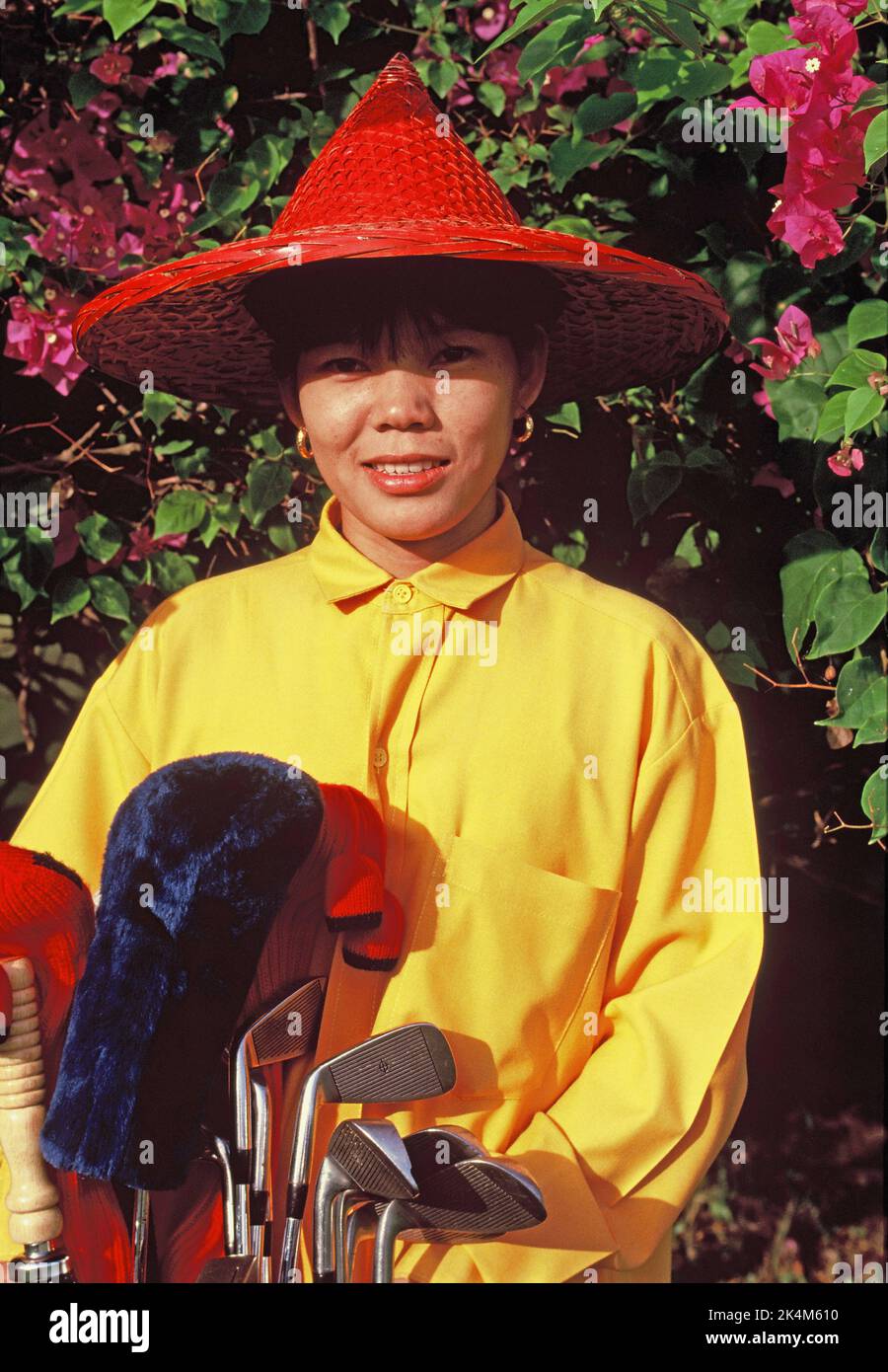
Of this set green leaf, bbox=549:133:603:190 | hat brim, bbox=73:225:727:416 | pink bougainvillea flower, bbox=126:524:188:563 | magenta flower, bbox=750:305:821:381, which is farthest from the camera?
pink bougainvillea flower, bbox=126:524:188:563

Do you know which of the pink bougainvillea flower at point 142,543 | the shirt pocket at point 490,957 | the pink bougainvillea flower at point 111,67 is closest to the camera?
the shirt pocket at point 490,957

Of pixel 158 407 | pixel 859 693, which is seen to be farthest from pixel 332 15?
pixel 859 693

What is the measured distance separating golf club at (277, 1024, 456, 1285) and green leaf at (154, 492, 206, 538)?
1042 mm

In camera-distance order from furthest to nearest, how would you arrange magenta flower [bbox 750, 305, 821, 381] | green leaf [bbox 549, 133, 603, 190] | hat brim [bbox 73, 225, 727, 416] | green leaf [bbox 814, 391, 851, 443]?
1. green leaf [bbox 549, 133, 603, 190]
2. magenta flower [bbox 750, 305, 821, 381]
3. green leaf [bbox 814, 391, 851, 443]
4. hat brim [bbox 73, 225, 727, 416]

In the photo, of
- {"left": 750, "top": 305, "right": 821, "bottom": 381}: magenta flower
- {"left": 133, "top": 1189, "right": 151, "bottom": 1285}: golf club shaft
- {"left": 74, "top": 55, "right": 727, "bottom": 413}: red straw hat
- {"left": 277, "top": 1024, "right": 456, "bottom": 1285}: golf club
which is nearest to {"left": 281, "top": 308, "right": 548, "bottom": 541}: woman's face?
{"left": 74, "top": 55, "right": 727, "bottom": 413}: red straw hat

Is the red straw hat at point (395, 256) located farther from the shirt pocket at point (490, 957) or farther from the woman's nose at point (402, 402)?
the shirt pocket at point (490, 957)

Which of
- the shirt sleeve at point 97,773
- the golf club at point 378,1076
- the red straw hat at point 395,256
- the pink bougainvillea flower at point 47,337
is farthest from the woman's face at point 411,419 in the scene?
the pink bougainvillea flower at point 47,337

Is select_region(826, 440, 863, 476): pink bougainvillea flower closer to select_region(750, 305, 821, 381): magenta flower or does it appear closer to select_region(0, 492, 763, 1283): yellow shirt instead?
select_region(750, 305, 821, 381): magenta flower

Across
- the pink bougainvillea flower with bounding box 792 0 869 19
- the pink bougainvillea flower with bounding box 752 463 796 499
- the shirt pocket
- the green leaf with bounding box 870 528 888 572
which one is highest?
the pink bougainvillea flower with bounding box 792 0 869 19

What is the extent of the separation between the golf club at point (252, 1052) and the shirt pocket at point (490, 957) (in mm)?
110

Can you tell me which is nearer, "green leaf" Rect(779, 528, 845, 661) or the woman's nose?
the woman's nose

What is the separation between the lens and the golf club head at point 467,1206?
160 cm

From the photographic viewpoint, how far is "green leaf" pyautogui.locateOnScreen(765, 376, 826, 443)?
225 centimetres
